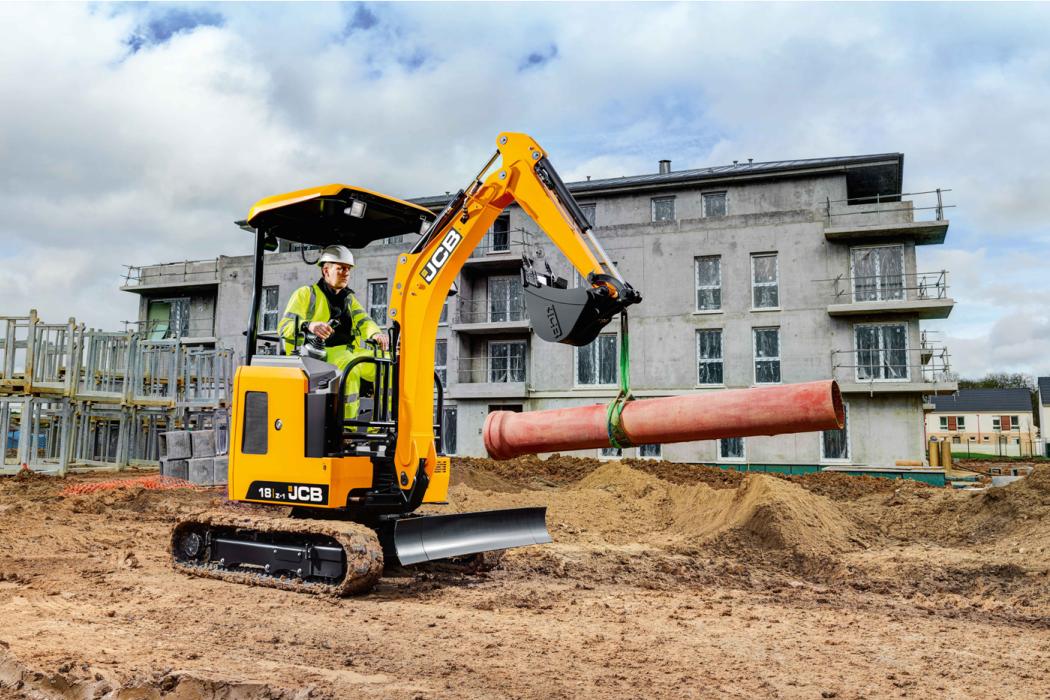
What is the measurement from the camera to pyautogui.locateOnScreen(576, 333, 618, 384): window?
28.2 meters

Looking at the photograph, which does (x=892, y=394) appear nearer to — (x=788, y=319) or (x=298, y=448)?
(x=788, y=319)

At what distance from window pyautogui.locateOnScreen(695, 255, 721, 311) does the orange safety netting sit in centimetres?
1752

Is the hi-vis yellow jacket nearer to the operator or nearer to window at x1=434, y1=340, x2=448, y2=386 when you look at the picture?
the operator

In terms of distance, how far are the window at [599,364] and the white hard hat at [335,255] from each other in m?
20.7

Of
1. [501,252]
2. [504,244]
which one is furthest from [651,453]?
[504,244]

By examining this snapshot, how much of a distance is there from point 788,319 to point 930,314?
175 inches

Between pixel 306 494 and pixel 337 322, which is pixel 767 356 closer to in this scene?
pixel 337 322

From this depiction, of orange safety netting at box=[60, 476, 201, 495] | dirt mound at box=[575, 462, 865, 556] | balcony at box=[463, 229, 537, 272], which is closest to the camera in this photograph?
dirt mound at box=[575, 462, 865, 556]

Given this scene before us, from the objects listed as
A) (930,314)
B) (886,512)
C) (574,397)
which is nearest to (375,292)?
(574,397)

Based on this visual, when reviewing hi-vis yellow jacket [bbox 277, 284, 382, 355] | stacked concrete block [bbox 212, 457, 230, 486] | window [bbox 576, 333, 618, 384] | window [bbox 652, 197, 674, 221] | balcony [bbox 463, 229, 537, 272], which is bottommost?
stacked concrete block [bbox 212, 457, 230, 486]

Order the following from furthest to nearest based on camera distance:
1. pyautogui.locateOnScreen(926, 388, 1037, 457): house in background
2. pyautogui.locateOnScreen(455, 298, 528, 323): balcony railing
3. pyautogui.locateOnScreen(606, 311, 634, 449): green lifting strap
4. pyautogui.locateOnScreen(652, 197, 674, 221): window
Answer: pyautogui.locateOnScreen(926, 388, 1037, 457): house in background, pyautogui.locateOnScreen(652, 197, 674, 221): window, pyautogui.locateOnScreen(455, 298, 528, 323): balcony railing, pyautogui.locateOnScreen(606, 311, 634, 449): green lifting strap

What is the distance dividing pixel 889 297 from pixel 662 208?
9142 mm

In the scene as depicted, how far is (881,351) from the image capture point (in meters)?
25.5

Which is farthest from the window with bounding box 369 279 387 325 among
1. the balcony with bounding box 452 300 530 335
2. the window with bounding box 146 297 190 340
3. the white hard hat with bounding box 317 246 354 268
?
the white hard hat with bounding box 317 246 354 268
